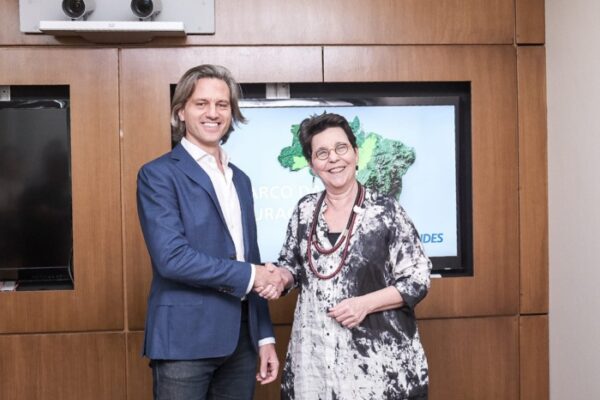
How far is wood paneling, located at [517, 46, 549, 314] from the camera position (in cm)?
350

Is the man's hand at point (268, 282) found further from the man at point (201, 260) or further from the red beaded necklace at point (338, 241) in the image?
the red beaded necklace at point (338, 241)

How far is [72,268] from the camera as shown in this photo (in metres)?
3.37

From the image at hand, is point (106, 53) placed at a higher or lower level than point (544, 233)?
higher

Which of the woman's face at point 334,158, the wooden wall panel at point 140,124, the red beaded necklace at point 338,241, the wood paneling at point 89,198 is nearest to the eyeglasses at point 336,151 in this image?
the woman's face at point 334,158

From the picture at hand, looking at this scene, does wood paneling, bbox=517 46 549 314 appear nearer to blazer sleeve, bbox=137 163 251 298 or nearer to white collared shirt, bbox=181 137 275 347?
white collared shirt, bbox=181 137 275 347

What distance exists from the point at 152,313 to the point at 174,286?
0.39 ft

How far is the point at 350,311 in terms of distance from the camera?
211 centimetres

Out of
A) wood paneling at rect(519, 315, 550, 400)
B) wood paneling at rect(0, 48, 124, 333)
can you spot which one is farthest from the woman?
wood paneling at rect(519, 315, 550, 400)

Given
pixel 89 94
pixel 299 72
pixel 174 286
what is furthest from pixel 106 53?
pixel 174 286

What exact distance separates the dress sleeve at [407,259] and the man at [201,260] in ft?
1.34

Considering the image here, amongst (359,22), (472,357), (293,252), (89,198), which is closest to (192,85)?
(293,252)

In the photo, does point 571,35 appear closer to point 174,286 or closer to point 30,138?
point 174,286

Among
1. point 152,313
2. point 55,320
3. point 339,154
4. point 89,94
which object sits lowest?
point 55,320

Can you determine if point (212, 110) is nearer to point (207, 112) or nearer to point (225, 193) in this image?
point (207, 112)
